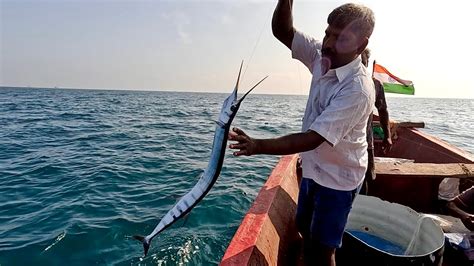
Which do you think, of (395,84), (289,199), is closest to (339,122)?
(289,199)

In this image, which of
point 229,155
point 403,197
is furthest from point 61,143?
point 403,197

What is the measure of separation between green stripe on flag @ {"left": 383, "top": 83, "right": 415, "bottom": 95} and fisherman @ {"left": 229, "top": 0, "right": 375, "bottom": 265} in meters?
5.85

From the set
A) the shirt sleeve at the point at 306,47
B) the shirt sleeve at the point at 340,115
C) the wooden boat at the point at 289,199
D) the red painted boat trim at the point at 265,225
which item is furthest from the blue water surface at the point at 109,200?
the shirt sleeve at the point at 306,47

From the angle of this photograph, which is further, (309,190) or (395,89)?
(395,89)

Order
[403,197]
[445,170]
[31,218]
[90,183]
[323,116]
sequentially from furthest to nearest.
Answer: [90,183]
[31,218]
[403,197]
[445,170]
[323,116]

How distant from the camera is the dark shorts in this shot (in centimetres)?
232

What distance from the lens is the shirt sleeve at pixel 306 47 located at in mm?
2627

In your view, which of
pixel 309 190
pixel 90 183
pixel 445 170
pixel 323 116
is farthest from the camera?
pixel 90 183

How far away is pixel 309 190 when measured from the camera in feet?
8.35

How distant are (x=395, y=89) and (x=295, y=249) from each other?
5.67m

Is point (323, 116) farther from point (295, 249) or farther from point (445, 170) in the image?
point (445, 170)

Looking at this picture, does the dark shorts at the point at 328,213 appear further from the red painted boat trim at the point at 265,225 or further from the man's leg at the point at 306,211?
the red painted boat trim at the point at 265,225

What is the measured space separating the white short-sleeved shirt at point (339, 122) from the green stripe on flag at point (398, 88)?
5925mm

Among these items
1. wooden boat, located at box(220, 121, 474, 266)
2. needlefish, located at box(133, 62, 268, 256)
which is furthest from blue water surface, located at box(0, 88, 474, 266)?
wooden boat, located at box(220, 121, 474, 266)
